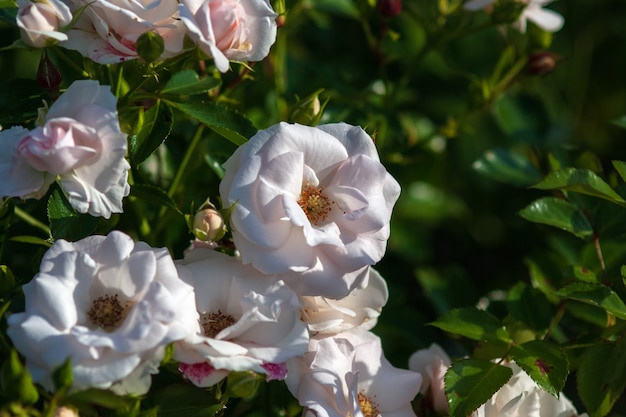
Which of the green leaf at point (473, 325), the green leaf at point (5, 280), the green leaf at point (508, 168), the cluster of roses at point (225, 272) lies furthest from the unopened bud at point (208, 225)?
the green leaf at point (508, 168)

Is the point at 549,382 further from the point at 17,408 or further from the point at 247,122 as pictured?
the point at 17,408

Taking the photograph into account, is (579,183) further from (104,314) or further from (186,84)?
(104,314)

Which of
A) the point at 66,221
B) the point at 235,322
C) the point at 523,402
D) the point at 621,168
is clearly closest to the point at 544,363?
the point at 523,402

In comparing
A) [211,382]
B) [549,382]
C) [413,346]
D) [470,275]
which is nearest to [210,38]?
[211,382]

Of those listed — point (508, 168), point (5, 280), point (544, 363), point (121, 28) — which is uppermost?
point (121, 28)

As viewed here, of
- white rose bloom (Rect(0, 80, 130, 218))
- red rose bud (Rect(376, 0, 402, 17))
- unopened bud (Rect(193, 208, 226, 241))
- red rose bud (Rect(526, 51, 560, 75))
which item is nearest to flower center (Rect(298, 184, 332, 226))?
unopened bud (Rect(193, 208, 226, 241))

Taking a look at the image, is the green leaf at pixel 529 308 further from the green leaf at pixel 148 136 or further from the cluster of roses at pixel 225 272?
the green leaf at pixel 148 136

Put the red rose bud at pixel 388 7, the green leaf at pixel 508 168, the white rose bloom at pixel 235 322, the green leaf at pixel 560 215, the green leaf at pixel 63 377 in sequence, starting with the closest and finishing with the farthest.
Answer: the green leaf at pixel 63 377 < the white rose bloom at pixel 235 322 < the green leaf at pixel 560 215 < the red rose bud at pixel 388 7 < the green leaf at pixel 508 168
